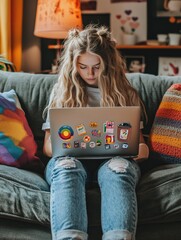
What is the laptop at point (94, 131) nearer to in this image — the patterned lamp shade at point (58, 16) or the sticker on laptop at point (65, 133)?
the sticker on laptop at point (65, 133)

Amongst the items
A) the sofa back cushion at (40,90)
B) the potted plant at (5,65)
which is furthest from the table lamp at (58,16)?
the sofa back cushion at (40,90)

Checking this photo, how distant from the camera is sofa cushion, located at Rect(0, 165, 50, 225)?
4.77ft

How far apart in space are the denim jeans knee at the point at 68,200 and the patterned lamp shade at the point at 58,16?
4.19 feet

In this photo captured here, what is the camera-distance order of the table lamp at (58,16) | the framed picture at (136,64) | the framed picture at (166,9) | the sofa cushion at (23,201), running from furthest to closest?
1. the framed picture at (136,64)
2. the framed picture at (166,9)
3. the table lamp at (58,16)
4. the sofa cushion at (23,201)

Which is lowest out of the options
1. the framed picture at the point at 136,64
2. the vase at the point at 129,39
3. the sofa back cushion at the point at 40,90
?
the sofa back cushion at the point at 40,90

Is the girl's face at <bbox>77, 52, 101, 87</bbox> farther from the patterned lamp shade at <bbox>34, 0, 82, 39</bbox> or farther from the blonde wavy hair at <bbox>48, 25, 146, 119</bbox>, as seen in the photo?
the patterned lamp shade at <bbox>34, 0, 82, 39</bbox>

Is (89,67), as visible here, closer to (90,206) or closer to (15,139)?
(15,139)

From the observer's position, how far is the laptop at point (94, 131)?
1.54 m

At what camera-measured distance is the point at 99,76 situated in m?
1.78

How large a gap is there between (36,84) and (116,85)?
46 centimetres

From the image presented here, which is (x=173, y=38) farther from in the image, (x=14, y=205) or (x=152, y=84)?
(x=14, y=205)

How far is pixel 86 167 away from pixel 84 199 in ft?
0.80

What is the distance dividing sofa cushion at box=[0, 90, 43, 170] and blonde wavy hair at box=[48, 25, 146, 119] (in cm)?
17

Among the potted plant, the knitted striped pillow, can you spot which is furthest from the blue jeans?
the potted plant
